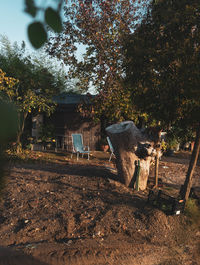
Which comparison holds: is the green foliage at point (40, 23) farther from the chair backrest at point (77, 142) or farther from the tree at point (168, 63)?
the chair backrest at point (77, 142)

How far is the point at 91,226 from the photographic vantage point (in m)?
4.06

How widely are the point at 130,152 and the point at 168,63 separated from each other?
2.59 metres

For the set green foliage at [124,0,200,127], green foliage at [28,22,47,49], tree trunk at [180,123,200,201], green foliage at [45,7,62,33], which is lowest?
tree trunk at [180,123,200,201]

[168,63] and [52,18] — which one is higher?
[168,63]

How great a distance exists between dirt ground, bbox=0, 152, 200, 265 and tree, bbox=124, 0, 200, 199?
1.94 metres

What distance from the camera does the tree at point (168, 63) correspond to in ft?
12.2

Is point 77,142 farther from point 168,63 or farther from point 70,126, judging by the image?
point 168,63

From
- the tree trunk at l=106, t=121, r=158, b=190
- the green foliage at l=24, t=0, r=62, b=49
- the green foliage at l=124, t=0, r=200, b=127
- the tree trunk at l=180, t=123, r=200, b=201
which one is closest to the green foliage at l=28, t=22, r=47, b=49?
the green foliage at l=24, t=0, r=62, b=49


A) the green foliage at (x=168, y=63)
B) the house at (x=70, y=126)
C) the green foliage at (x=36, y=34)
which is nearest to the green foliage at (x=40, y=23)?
the green foliage at (x=36, y=34)

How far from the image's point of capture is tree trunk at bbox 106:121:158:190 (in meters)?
5.85

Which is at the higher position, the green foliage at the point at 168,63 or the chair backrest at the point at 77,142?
the green foliage at the point at 168,63

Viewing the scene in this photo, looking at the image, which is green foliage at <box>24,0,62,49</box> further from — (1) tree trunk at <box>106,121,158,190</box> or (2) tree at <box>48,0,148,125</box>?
(2) tree at <box>48,0,148,125</box>

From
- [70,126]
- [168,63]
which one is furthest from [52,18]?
[70,126]

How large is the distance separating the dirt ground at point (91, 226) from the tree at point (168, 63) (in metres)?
1.94
